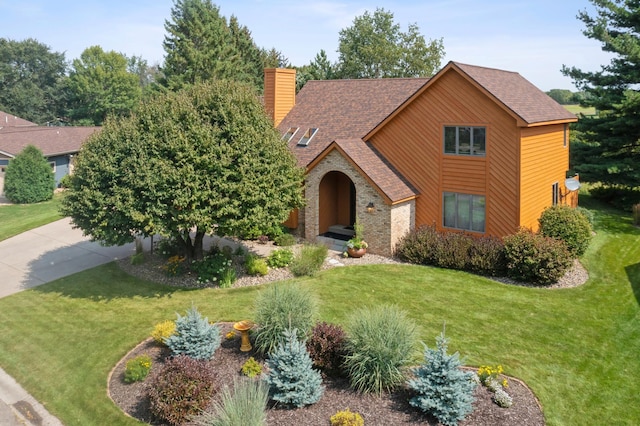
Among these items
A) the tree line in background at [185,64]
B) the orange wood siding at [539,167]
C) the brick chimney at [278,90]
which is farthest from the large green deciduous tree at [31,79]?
the orange wood siding at [539,167]

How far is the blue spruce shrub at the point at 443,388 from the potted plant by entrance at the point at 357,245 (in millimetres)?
10102

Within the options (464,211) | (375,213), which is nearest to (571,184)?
(464,211)

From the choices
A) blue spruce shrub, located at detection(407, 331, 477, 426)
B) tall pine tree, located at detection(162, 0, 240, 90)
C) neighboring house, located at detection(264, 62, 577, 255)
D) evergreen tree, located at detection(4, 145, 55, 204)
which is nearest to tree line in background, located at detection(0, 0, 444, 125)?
tall pine tree, located at detection(162, 0, 240, 90)

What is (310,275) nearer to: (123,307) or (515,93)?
(123,307)

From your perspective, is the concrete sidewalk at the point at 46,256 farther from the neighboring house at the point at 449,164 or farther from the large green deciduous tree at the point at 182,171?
the neighboring house at the point at 449,164

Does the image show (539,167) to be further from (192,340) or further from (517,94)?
(192,340)

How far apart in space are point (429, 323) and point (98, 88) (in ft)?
234

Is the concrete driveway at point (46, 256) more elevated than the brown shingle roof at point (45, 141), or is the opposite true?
the brown shingle roof at point (45, 141)

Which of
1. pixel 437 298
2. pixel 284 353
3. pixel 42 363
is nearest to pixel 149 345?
pixel 42 363

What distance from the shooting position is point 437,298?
15.8 metres

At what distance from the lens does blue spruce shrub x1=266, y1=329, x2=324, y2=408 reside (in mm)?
9891

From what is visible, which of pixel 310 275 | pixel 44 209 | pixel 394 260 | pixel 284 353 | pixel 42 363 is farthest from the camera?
pixel 44 209

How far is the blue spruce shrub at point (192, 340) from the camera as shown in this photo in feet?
38.1

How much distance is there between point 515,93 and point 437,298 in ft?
31.5
